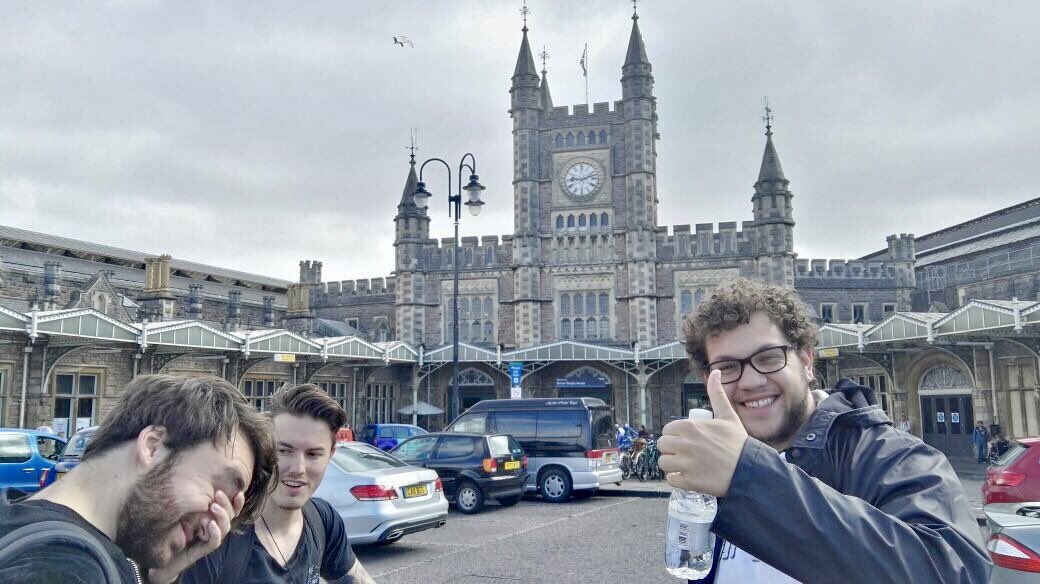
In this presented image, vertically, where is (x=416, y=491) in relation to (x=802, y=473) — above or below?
below

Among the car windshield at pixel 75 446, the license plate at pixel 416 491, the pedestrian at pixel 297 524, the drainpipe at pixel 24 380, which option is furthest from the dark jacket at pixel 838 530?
the drainpipe at pixel 24 380

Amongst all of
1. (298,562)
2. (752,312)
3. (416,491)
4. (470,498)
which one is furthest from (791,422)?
(470,498)

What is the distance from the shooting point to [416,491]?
32.4 ft

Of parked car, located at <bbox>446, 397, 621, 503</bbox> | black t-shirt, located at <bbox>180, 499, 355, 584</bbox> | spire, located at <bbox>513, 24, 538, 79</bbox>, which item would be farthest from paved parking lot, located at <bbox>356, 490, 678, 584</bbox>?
spire, located at <bbox>513, 24, 538, 79</bbox>

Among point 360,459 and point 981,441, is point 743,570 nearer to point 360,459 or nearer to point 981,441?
point 360,459

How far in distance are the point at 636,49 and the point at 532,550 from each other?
3188 centimetres

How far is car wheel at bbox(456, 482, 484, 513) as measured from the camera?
13.6 meters

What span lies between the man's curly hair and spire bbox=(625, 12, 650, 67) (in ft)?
120

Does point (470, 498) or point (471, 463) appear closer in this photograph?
point (470, 498)

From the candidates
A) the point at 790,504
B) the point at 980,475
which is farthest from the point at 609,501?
the point at 790,504

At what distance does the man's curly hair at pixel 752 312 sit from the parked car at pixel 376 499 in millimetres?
7850

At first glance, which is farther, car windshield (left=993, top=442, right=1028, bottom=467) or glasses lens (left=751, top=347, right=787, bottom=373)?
car windshield (left=993, top=442, right=1028, bottom=467)

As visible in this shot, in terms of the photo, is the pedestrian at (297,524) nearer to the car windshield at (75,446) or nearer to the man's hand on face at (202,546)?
the man's hand on face at (202,546)

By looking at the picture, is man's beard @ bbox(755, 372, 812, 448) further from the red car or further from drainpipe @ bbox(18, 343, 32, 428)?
drainpipe @ bbox(18, 343, 32, 428)
